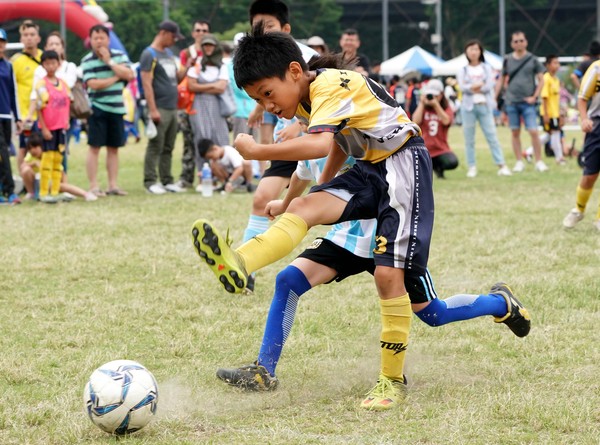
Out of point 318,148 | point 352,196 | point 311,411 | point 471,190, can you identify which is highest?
point 318,148

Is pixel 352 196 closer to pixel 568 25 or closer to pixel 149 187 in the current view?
pixel 149 187

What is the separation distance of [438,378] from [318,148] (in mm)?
1319

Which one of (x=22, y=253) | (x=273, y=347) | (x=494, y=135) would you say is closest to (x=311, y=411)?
(x=273, y=347)

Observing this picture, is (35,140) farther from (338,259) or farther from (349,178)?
(349,178)

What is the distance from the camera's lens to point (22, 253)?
24.7ft

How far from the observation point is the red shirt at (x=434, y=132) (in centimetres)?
1342

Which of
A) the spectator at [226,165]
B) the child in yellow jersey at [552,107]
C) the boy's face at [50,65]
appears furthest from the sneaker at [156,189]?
the child in yellow jersey at [552,107]

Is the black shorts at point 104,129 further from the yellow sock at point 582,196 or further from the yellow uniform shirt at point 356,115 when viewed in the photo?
the yellow uniform shirt at point 356,115

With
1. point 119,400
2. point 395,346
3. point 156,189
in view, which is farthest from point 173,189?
point 119,400

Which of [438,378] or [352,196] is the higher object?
[352,196]

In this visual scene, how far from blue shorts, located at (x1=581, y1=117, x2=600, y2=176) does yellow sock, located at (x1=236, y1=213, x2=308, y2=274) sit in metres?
4.99

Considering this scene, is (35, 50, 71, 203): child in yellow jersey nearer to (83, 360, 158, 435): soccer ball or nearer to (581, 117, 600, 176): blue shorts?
(581, 117, 600, 176): blue shorts

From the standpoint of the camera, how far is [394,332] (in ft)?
12.3

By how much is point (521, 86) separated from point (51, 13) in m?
13.6
